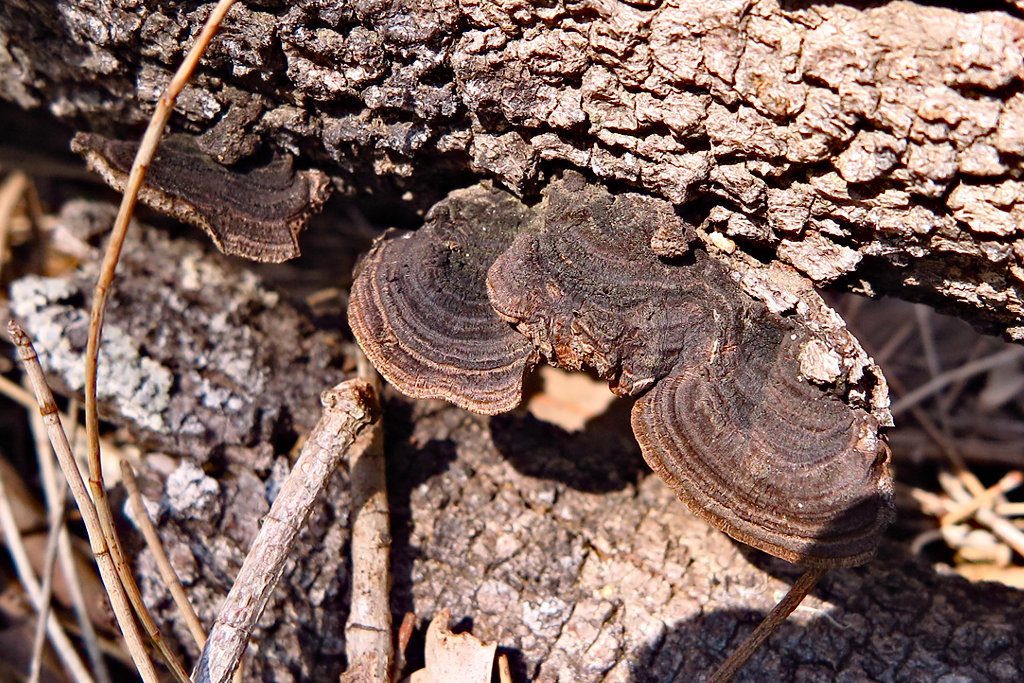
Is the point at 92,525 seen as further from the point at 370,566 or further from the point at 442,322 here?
the point at 442,322

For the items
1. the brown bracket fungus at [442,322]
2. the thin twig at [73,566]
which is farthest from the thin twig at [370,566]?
the thin twig at [73,566]

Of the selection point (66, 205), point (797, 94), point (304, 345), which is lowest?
point (304, 345)

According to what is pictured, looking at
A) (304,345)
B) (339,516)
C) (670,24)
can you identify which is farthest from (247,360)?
(670,24)

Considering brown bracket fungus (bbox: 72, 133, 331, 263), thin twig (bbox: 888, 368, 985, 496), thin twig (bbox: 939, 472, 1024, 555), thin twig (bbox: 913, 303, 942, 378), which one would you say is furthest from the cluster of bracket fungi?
thin twig (bbox: 913, 303, 942, 378)

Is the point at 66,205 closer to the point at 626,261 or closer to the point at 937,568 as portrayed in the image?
the point at 626,261

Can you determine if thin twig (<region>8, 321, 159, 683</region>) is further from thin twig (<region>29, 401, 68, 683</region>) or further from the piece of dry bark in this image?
thin twig (<region>29, 401, 68, 683</region>)

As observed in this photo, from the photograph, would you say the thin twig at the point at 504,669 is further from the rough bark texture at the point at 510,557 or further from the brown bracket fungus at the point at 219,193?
the brown bracket fungus at the point at 219,193

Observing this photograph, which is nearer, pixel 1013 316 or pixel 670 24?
pixel 670 24
